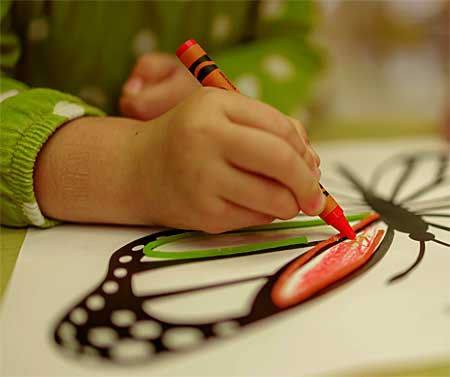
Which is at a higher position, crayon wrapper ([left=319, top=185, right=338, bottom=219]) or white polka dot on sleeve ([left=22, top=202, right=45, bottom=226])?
crayon wrapper ([left=319, top=185, right=338, bottom=219])

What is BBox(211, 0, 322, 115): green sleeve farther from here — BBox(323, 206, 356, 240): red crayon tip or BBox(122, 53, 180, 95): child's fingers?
BBox(323, 206, 356, 240): red crayon tip

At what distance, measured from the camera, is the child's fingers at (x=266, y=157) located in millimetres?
336

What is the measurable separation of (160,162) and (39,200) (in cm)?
11

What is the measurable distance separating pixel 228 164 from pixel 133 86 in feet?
0.84

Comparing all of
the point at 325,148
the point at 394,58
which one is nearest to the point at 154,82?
the point at 325,148

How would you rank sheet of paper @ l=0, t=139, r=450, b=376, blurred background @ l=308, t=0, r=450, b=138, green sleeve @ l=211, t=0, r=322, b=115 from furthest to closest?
blurred background @ l=308, t=0, r=450, b=138
green sleeve @ l=211, t=0, r=322, b=115
sheet of paper @ l=0, t=139, r=450, b=376

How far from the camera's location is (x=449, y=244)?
386 mm

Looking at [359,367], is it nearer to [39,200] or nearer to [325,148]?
[39,200]

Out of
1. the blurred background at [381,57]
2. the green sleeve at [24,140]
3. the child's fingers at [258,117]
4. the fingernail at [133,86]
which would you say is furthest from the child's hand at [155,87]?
the blurred background at [381,57]

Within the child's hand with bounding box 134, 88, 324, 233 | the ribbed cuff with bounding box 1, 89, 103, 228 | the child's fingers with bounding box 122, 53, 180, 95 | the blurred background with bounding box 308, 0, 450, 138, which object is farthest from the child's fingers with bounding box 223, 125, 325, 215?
the blurred background with bounding box 308, 0, 450, 138

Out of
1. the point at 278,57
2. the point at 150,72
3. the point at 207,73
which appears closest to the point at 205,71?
the point at 207,73

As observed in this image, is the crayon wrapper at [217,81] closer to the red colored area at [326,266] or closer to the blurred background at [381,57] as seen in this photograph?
the red colored area at [326,266]

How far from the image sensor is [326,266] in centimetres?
35

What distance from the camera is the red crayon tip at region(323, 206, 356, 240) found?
386mm
